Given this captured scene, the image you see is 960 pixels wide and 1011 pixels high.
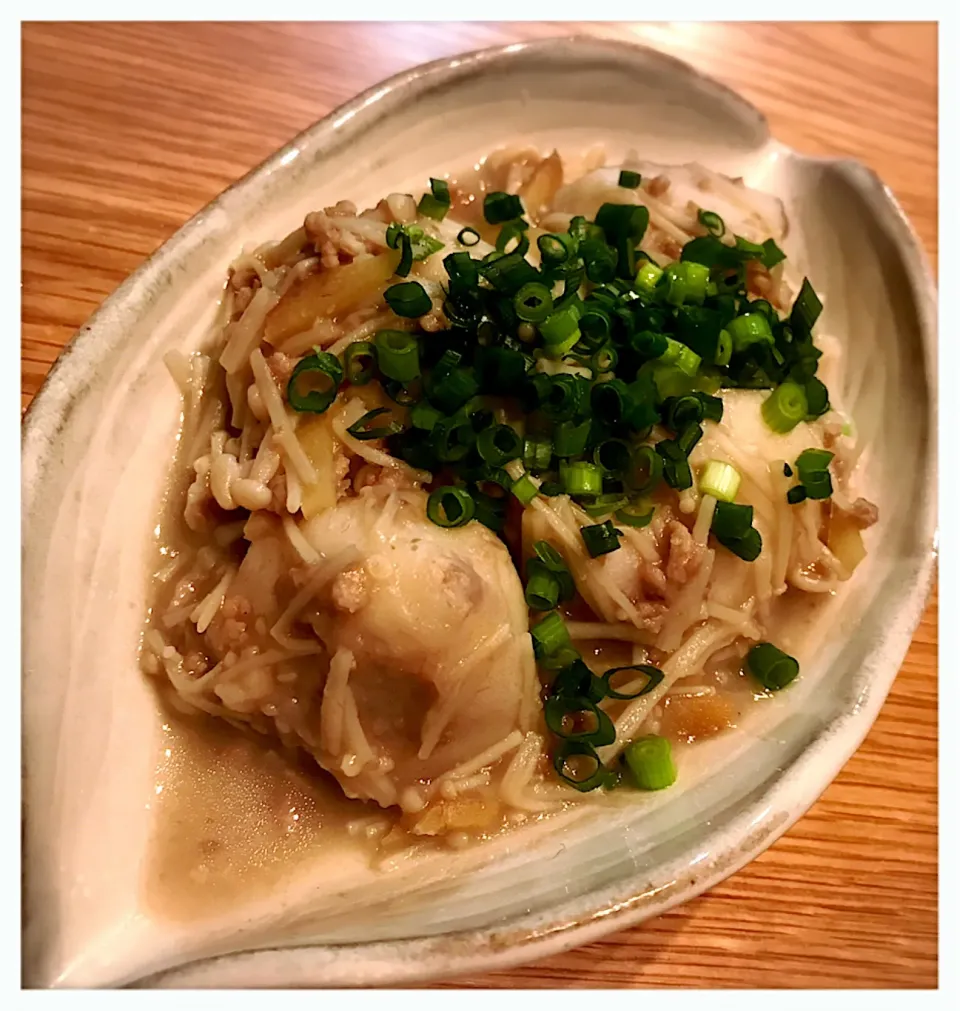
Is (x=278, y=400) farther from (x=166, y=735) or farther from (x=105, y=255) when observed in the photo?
(x=105, y=255)

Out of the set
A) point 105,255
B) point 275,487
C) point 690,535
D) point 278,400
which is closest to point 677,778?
point 690,535

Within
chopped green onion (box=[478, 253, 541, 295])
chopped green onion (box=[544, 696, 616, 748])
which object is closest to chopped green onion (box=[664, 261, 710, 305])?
chopped green onion (box=[478, 253, 541, 295])

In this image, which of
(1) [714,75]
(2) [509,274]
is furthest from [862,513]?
(1) [714,75]

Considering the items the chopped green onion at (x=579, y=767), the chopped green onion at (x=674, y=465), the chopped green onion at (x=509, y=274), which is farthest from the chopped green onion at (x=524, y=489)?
the chopped green onion at (x=579, y=767)

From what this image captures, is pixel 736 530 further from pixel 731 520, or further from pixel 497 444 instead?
pixel 497 444

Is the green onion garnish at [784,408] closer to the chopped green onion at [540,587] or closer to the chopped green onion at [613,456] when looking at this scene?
the chopped green onion at [613,456]

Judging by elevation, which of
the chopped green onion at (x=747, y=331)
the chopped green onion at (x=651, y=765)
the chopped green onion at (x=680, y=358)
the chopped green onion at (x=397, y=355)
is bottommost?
the chopped green onion at (x=651, y=765)
